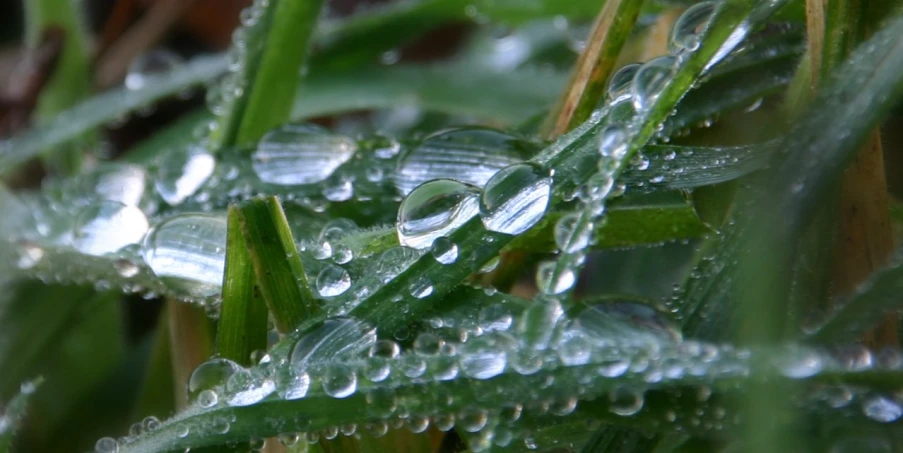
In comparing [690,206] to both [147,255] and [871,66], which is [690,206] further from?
[147,255]

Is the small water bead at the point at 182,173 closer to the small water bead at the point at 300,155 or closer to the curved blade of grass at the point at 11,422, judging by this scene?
the small water bead at the point at 300,155

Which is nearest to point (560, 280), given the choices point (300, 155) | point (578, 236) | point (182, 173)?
point (578, 236)

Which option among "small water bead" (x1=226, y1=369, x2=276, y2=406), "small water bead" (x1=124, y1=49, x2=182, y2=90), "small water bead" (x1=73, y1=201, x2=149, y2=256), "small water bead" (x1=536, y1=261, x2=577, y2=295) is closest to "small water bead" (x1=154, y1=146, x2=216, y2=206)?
"small water bead" (x1=73, y1=201, x2=149, y2=256)

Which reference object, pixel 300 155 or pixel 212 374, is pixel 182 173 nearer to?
pixel 300 155

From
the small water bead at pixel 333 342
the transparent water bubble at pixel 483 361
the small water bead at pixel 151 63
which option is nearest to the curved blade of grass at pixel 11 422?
the small water bead at pixel 333 342

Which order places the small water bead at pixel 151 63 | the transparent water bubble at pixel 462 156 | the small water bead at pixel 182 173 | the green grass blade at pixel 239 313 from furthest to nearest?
the small water bead at pixel 151 63 < the small water bead at pixel 182 173 < the transparent water bubble at pixel 462 156 < the green grass blade at pixel 239 313

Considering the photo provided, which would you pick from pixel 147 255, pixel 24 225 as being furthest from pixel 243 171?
pixel 24 225
